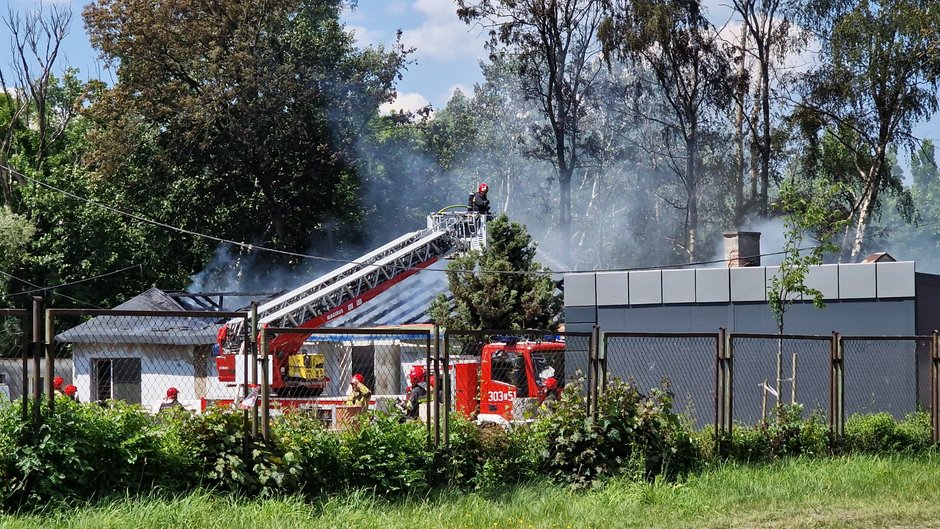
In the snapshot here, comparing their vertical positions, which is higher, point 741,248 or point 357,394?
point 741,248

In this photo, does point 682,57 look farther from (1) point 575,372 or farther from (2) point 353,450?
(2) point 353,450

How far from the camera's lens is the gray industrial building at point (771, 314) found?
672 inches

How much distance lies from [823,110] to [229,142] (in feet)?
74.5

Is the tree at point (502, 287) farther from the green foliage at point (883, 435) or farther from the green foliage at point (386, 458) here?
the green foliage at point (386, 458)

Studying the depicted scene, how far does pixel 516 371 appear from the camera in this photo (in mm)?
17062

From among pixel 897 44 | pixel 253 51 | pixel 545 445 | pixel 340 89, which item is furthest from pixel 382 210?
pixel 545 445

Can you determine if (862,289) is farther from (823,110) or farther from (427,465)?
(823,110)

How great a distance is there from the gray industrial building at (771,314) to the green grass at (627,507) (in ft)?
18.4

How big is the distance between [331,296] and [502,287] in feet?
13.8

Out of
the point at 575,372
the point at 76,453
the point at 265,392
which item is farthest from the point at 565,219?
the point at 76,453

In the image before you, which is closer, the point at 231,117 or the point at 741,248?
the point at 741,248

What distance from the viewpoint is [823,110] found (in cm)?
3938

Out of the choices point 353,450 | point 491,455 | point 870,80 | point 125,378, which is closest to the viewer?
point 353,450

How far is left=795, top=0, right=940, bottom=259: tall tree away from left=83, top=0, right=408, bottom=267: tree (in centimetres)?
1842
